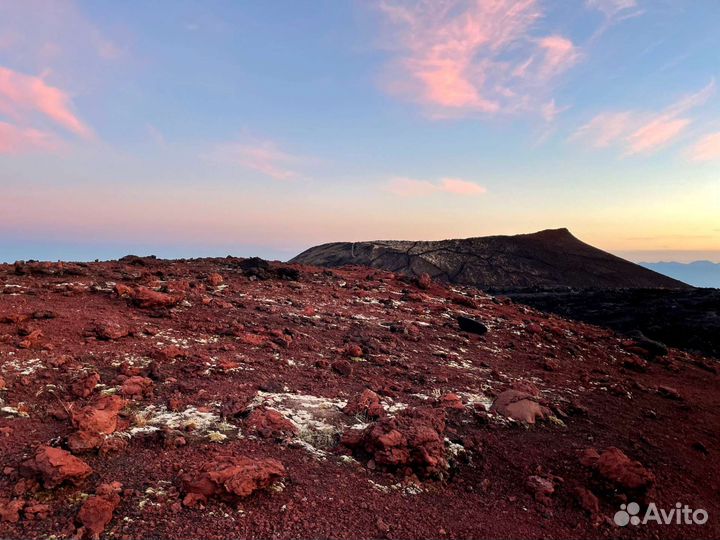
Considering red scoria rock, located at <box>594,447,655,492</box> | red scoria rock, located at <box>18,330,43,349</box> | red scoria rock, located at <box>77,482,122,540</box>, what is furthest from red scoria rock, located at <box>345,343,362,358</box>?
red scoria rock, located at <box>77,482,122,540</box>

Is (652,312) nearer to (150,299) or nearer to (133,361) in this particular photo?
(150,299)

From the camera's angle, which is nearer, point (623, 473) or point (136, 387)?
point (623, 473)

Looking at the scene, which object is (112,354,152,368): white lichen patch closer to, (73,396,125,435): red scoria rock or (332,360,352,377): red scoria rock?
Answer: (73,396,125,435): red scoria rock

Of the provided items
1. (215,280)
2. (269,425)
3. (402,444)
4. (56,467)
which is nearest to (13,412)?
(56,467)

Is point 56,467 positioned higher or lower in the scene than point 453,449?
higher

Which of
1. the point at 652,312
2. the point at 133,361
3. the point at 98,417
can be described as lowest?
the point at 652,312

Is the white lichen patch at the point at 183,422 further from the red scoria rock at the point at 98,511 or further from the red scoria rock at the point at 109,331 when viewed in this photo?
the red scoria rock at the point at 109,331

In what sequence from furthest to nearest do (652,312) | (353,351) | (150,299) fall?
(652,312), (150,299), (353,351)

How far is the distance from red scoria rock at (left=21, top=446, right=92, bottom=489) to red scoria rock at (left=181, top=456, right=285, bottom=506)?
0.86 m

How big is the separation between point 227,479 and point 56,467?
4.62 feet

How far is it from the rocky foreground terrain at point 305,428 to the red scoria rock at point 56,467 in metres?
0.01

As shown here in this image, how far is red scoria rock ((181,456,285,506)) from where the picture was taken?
12.3ft

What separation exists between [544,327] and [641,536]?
30.4 ft

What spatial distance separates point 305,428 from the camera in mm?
5203
